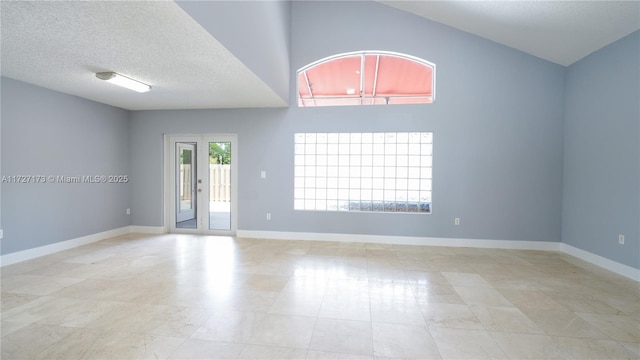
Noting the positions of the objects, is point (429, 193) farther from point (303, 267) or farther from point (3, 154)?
point (3, 154)

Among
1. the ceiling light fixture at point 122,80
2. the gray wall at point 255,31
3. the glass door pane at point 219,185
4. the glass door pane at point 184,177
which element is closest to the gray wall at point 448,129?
the glass door pane at point 219,185

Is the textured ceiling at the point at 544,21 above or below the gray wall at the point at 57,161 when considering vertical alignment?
above

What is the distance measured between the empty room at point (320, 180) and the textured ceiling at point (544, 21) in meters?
0.03

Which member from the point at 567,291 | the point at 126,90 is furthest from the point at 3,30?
the point at 567,291

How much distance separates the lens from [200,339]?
216cm

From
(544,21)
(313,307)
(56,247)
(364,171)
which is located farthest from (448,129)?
(56,247)

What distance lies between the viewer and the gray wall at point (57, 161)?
3869 mm

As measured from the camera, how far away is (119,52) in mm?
2896

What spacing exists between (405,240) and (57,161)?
6018mm

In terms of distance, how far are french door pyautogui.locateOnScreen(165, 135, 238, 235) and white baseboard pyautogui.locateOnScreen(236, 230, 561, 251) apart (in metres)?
0.66

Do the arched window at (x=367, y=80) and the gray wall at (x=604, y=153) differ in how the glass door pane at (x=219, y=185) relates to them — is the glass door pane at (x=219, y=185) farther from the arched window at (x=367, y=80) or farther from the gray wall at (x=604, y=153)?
the gray wall at (x=604, y=153)

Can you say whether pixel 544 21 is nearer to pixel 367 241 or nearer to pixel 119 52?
pixel 367 241

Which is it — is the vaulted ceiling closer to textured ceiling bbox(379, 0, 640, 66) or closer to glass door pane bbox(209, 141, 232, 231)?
textured ceiling bbox(379, 0, 640, 66)

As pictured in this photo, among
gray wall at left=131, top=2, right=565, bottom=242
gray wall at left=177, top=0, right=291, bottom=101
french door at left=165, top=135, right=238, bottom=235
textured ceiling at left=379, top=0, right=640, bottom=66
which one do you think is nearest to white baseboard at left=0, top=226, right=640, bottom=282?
gray wall at left=131, top=2, right=565, bottom=242
